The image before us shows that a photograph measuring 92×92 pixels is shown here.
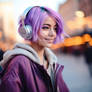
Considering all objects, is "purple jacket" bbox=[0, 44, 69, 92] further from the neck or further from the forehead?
the forehead

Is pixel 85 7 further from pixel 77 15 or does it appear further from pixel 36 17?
pixel 36 17

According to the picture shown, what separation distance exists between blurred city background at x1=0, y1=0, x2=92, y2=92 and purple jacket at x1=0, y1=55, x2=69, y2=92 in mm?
2321

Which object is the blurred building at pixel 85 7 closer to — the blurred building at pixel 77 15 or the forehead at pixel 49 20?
the blurred building at pixel 77 15

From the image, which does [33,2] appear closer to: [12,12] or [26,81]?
[12,12]

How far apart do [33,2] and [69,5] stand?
3.17ft

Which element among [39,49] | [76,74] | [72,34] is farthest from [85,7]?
[39,49]

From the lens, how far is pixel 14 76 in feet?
3.49

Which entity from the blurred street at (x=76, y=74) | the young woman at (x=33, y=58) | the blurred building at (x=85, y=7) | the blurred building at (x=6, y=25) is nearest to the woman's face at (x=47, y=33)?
the young woman at (x=33, y=58)

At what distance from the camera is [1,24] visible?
3.76m

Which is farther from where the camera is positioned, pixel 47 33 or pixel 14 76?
pixel 47 33

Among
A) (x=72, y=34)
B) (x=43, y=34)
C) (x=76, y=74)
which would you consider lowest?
(x=76, y=74)

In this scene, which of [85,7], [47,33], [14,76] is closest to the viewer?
[14,76]

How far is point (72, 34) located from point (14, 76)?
2.95 metres

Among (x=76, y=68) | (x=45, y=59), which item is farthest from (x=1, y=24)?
(x=45, y=59)
